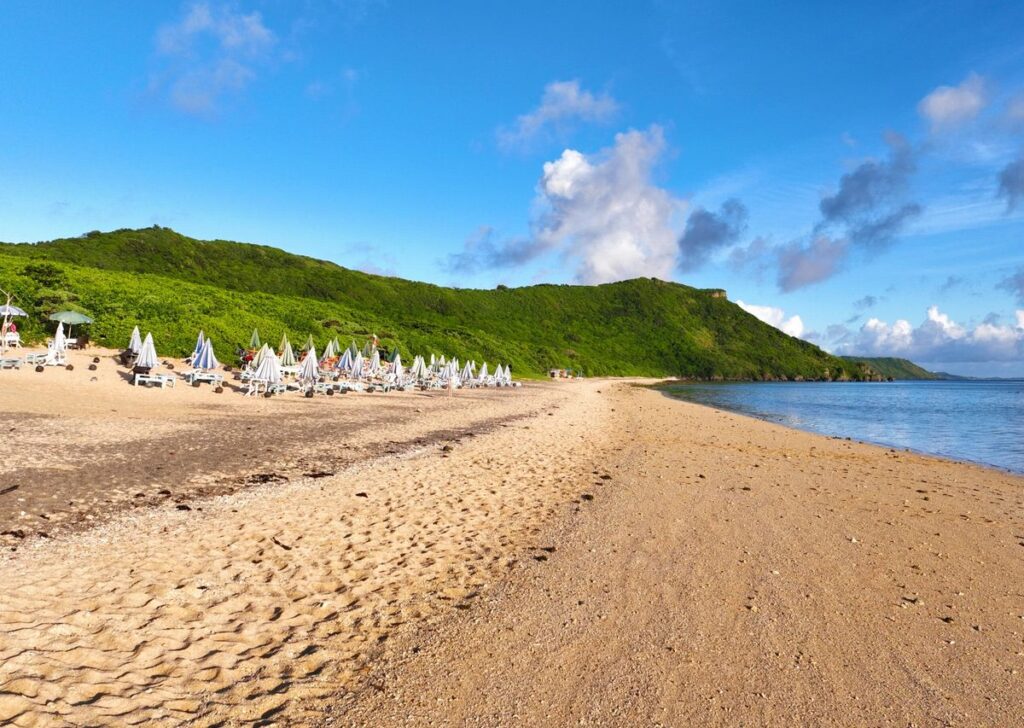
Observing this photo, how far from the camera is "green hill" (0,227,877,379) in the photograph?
37.2 m

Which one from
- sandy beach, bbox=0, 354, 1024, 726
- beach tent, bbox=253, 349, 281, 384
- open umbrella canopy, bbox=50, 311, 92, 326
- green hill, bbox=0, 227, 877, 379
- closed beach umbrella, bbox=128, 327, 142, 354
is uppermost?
green hill, bbox=0, 227, 877, 379

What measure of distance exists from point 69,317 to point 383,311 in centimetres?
5680

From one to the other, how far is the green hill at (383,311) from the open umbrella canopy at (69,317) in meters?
2.22

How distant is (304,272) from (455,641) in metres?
98.7

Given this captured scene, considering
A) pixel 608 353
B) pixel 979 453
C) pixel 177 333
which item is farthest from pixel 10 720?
pixel 608 353

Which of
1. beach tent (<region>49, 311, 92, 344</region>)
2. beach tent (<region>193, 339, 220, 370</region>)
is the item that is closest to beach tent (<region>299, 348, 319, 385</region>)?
beach tent (<region>193, 339, 220, 370</region>)

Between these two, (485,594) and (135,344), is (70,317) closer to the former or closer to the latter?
(135,344)

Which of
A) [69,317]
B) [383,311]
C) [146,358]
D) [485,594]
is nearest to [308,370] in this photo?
[146,358]

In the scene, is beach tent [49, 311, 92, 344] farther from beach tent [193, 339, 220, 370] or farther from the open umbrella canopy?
beach tent [193, 339, 220, 370]

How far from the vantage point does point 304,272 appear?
309ft

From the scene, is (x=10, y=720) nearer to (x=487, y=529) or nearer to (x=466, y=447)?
(x=487, y=529)

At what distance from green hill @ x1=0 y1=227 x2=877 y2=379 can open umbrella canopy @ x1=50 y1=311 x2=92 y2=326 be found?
2.22 m

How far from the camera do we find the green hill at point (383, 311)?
122ft

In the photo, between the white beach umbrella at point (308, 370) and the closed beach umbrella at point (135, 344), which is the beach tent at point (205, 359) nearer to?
the closed beach umbrella at point (135, 344)
